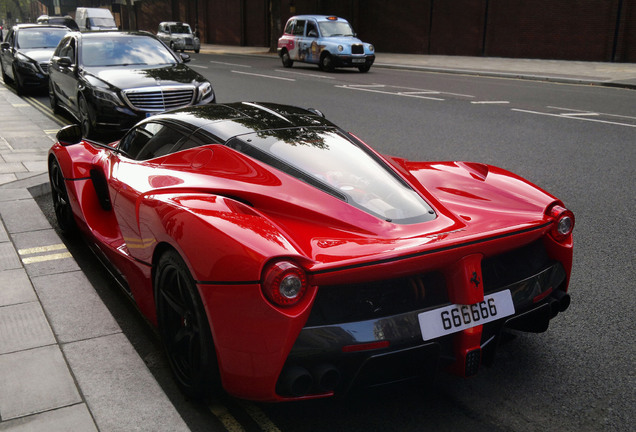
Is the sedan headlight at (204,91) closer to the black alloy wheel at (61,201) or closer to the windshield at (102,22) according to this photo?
the black alloy wheel at (61,201)

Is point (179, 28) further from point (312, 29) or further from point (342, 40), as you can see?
point (342, 40)

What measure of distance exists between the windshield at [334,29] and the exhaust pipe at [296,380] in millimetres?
21113

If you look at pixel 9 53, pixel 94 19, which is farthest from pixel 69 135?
pixel 94 19

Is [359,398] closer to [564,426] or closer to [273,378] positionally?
[273,378]

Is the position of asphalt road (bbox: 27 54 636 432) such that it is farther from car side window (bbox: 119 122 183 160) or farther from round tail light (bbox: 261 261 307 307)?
car side window (bbox: 119 122 183 160)

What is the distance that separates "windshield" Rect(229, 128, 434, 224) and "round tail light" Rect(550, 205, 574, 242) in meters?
0.59

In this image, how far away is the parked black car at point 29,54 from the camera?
48.8 feet

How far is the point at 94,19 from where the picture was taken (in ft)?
118

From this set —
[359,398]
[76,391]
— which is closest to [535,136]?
[359,398]

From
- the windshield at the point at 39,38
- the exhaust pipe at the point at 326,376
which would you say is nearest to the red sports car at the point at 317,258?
the exhaust pipe at the point at 326,376

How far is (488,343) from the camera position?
2.74 metres

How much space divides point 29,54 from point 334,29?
1082 centimetres

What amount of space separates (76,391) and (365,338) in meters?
1.30

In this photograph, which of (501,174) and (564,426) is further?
(501,174)
